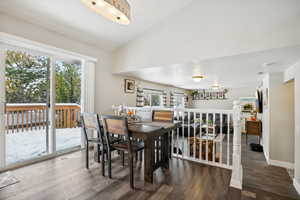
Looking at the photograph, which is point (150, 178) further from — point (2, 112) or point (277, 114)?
point (277, 114)

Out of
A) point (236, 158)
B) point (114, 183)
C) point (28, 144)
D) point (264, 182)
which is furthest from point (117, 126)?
point (264, 182)

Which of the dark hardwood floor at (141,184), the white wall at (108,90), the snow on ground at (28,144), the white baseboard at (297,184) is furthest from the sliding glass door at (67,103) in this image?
the white baseboard at (297,184)

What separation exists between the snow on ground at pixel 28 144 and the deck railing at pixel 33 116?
4.5 inches

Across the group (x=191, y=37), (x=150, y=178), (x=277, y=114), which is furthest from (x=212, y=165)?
(x=191, y=37)

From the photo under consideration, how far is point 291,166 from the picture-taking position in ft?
9.36

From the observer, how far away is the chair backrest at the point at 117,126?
6.24 ft

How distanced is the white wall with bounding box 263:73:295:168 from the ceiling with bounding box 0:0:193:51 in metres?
2.62

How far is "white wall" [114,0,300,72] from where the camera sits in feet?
6.55

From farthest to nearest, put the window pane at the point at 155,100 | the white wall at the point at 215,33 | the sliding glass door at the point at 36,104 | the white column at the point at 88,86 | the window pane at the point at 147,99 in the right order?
the window pane at the point at 155,100 < the window pane at the point at 147,99 < the white column at the point at 88,86 < the sliding glass door at the point at 36,104 < the white wall at the point at 215,33

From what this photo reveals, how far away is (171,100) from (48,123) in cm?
546

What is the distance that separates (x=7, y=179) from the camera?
2076 mm

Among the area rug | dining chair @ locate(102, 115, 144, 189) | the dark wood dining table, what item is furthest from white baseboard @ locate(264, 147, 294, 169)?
the area rug

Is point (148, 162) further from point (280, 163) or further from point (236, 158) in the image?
point (280, 163)

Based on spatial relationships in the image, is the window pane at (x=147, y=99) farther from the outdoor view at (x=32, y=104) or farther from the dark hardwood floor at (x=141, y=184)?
the dark hardwood floor at (x=141, y=184)
